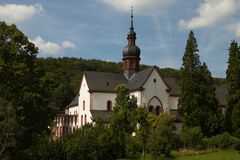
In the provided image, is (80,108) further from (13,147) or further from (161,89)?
(13,147)

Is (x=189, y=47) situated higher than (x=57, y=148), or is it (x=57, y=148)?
(x=189, y=47)

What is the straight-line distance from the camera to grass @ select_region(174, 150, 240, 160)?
149ft

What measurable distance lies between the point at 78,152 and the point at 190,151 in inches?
524

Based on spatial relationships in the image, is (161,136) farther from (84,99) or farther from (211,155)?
(84,99)

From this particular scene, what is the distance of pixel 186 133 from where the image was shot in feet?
174

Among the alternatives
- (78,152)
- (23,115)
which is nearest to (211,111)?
(78,152)

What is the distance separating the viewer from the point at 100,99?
221 feet

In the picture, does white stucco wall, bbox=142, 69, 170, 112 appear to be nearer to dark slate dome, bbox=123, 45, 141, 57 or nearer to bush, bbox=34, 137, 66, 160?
dark slate dome, bbox=123, 45, 141, 57

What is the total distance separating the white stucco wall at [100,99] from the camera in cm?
6706

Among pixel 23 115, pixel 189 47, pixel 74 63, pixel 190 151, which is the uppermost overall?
pixel 74 63

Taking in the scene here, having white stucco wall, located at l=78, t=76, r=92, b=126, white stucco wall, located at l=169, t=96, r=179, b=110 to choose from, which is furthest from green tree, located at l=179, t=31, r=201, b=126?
white stucco wall, located at l=78, t=76, r=92, b=126

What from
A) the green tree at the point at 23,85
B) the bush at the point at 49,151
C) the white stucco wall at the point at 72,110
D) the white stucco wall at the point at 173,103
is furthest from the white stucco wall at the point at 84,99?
the green tree at the point at 23,85

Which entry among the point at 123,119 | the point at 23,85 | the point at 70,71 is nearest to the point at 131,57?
the point at 123,119

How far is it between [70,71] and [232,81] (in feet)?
305
